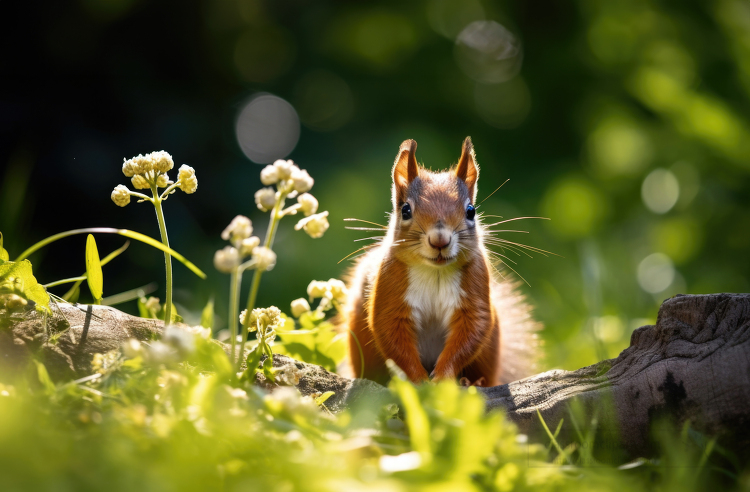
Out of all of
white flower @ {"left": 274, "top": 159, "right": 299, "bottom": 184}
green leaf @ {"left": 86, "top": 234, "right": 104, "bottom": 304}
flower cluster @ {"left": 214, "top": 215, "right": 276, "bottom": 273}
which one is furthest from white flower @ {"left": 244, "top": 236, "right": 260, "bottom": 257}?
green leaf @ {"left": 86, "top": 234, "right": 104, "bottom": 304}

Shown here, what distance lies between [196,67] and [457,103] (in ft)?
5.14

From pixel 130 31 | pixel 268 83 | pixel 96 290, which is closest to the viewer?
pixel 96 290

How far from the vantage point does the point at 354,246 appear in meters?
3.20

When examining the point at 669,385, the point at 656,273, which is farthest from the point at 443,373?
the point at 656,273

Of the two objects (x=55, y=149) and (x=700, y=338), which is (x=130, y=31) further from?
(x=700, y=338)

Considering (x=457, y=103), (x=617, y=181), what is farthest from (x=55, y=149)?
(x=617, y=181)

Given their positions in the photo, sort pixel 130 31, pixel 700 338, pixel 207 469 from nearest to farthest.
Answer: pixel 207 469 < pixel 700 338 < pixel 130 31

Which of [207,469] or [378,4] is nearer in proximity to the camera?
[207,469]

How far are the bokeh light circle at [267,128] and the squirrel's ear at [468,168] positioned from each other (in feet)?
5.35

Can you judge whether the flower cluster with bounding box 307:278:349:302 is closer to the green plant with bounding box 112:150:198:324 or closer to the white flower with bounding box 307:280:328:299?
the white flower with bounding box 307:280:328:299

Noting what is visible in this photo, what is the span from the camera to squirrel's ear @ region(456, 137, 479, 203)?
1779 millimetres

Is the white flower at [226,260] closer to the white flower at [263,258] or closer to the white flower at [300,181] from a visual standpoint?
the white flower at [263,258]

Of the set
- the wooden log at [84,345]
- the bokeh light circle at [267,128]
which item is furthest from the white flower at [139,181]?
the bokeh light circle at [267,128]

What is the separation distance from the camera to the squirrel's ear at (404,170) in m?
1.73
